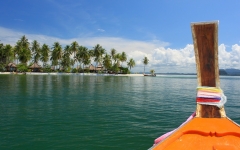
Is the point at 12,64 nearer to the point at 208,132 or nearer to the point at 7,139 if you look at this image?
the point at 7,139

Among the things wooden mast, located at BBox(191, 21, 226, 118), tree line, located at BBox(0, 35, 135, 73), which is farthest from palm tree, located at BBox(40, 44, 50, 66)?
wooden mast, located at BBox(191, 21, 226, 118)

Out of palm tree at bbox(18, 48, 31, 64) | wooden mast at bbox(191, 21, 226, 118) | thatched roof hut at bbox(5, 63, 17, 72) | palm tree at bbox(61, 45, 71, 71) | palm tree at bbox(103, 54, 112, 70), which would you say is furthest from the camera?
palm tree at bbox(103, 54, 112, 70)

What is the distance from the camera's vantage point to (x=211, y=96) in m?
3.50

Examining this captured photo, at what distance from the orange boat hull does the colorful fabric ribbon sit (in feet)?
1.12

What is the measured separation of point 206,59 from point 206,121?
1151 mm

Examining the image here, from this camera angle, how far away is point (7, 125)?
9.02 meters

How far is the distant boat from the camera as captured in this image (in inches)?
117

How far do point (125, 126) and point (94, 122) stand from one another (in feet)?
5.75

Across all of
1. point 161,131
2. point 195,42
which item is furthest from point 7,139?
point 195,42

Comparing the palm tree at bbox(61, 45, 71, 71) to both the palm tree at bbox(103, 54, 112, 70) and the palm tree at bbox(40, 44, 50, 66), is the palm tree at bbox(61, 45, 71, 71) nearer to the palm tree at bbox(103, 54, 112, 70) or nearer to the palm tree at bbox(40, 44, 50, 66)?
the palm tree at bbox(40, 44, 50, 66)

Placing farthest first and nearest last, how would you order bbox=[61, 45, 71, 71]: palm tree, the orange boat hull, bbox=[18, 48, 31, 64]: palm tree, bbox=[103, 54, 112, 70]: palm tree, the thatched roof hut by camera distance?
bbox=[103, 54, 112, 70]: palm tree < bbox=[61, 45, 71, 71]: palm tree < the thatched roof hut < bbox=[18, 48, 31, 64]: palm tree < the orange boat hull

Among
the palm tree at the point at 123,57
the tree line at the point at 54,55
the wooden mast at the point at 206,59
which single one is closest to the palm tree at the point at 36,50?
the tree line at the point at 54,55

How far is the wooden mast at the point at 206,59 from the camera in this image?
134 inches

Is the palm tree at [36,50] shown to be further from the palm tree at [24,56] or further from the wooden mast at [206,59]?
the wooden mast at [206,59]
